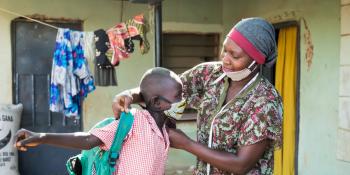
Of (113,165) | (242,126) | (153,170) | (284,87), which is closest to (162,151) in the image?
(153,170)

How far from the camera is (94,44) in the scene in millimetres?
4426

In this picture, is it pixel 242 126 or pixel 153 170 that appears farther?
pixel 242 126

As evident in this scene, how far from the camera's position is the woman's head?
1.77 meters

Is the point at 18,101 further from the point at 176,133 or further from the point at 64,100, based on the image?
the point at 176,133

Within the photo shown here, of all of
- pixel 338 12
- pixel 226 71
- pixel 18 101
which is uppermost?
pixel 338 12

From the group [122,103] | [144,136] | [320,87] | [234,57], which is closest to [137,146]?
[144,136]

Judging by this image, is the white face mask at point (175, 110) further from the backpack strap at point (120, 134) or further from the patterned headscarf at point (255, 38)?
the patterned headscarf at point (255, 38)

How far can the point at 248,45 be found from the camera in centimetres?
177

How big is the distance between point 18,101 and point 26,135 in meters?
4.02

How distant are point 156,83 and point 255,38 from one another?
1.42 feet

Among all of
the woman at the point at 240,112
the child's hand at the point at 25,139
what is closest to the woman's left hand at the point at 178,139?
the woman at the point at 240,112

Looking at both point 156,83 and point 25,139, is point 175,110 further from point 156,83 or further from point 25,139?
point 25,139

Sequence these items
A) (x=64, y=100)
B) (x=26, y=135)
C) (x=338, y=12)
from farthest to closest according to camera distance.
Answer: (x=64, y=100) → (x=338, y=12) → (x=26, y=135)

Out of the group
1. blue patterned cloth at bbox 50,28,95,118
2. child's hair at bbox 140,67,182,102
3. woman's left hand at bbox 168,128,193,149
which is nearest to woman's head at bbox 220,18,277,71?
child's hair at bbox 140,67,182,102
